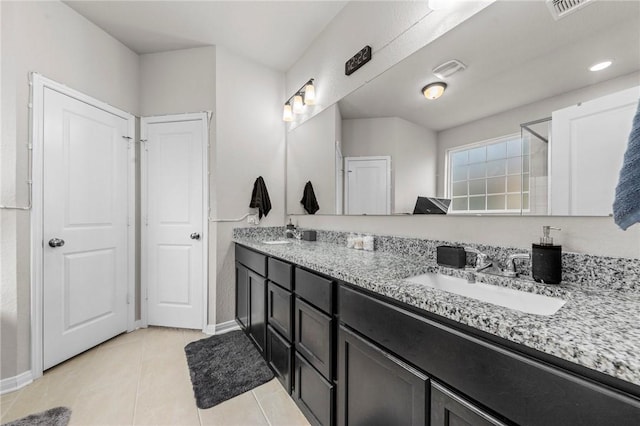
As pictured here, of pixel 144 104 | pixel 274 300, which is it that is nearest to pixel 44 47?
pixel 144 104

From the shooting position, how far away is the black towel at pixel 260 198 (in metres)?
2.63

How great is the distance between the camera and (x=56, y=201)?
75.4 inches

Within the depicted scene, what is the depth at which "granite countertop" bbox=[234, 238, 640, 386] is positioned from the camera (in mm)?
459

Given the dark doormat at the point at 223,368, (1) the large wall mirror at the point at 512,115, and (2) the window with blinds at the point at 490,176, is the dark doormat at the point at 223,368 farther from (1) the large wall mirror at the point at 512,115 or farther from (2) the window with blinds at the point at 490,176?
(2) the window with blinds at the point at 490,176

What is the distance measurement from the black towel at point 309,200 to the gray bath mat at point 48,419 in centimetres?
206

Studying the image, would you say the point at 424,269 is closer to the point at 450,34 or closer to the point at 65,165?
the point at 450,34

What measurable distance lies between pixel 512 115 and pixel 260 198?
6.98 ft

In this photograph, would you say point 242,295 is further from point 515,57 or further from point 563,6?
point 563,6

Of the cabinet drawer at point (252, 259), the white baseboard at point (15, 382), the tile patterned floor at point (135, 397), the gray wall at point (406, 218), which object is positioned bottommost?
the tile patterned floor at point (135, 397)

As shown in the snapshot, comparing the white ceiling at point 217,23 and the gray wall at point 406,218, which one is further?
the white ceiling at point 217,23

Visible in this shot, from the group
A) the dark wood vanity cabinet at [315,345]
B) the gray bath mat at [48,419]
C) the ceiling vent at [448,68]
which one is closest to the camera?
the dark wood vanity cabinet at [315,345]

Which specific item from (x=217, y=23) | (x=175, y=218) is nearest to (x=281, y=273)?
(x=175, y=218)

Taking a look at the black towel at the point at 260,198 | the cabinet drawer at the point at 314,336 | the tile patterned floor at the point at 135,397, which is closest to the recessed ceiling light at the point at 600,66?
the cabinet drawer at the point at 314,336

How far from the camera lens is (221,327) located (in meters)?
2.47
